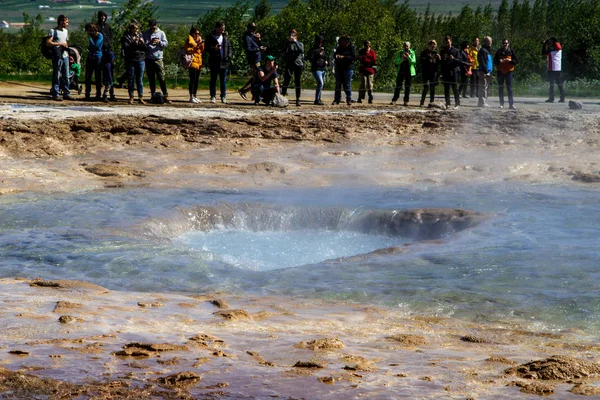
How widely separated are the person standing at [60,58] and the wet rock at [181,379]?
11.3 meters

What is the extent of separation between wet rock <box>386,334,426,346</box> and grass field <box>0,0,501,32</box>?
104873 mm

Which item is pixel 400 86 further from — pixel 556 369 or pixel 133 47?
pixel 556 369

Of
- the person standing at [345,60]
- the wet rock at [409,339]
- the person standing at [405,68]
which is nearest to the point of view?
the wet rock at [409,339]

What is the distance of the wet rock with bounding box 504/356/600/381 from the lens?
473 centimetres

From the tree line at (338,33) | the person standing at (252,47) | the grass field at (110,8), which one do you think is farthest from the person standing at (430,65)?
the grass field at (110,8)

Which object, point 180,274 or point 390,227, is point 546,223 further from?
point 180,274

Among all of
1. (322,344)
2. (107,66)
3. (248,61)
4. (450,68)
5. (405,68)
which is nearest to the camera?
(322,344)

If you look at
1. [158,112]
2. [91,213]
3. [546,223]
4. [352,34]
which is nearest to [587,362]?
[546,223]

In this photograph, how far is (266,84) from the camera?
16500 mm

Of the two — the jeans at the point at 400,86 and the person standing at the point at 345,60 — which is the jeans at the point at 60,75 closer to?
the person standing at the point at 345,60

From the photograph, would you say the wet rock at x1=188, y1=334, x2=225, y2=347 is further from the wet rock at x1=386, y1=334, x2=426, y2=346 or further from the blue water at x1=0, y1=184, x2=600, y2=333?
the blue water at x1=0, y1=184, x2=600, y2=333

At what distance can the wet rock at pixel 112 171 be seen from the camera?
37.2ft

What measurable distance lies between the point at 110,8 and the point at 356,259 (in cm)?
11261

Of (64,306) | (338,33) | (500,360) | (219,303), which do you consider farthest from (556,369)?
(338,33)
